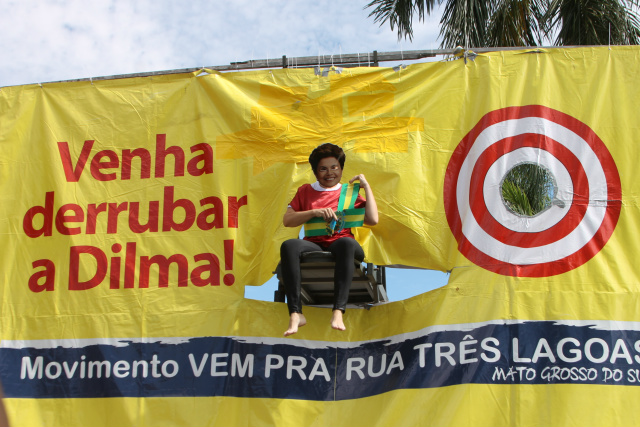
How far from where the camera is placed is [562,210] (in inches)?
177

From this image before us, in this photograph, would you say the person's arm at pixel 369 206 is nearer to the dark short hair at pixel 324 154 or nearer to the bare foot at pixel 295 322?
the dark short hair at pixel 324 154

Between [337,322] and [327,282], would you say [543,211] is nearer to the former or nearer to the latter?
[327,282]

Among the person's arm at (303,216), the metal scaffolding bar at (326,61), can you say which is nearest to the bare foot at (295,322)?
the person's arm at (303,216)

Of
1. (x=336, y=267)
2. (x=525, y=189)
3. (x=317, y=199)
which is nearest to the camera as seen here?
(x=336, y=267)

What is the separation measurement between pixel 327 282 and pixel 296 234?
0.50 meters

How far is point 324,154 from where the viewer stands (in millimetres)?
4590

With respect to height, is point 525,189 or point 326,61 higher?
point 326,61

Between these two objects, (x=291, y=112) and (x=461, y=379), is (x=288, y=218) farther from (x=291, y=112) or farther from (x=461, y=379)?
(x=461, y=379)

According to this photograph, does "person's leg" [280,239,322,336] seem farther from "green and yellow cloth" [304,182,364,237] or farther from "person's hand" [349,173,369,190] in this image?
"person's hand" [349,173,369,190]

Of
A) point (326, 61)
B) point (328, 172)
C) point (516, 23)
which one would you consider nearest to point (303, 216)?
point (328, 172)

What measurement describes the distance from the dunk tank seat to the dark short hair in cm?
73

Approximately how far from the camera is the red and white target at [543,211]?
4.44 meters

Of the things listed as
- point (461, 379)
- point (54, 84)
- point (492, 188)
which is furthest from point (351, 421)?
point (54, 84)

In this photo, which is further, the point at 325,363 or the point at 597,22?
the point at 597,22
